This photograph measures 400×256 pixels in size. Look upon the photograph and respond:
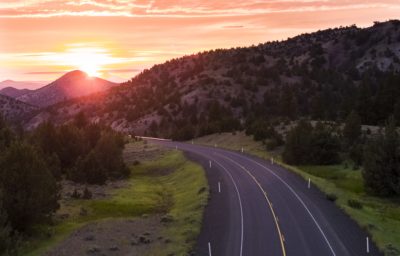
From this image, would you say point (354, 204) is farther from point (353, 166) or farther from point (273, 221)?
point (353, 166)

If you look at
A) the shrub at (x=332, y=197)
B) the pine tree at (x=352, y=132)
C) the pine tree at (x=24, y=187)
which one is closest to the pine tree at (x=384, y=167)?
the shrub at (x=332, y=197)

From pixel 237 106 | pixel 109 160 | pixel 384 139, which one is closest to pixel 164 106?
pixel 237 106

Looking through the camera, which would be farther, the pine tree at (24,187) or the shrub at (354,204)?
the shrub at (354,204)

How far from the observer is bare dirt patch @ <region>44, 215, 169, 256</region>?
1320 inches

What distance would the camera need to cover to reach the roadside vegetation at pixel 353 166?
38.9 m

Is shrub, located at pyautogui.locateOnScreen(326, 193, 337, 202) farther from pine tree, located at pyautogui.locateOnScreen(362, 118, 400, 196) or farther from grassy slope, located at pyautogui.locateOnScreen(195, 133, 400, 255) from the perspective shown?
pine tree, located at pyautogui.locateOnScreen(362, 118, 400, 196)

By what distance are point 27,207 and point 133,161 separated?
4329 centimetres

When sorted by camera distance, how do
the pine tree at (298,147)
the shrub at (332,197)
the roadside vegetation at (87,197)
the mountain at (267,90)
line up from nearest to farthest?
the roadside vegetation at (87,197)
the shrub at (332,197)
the pine tree at (298,147)
the mountain at (267,90)

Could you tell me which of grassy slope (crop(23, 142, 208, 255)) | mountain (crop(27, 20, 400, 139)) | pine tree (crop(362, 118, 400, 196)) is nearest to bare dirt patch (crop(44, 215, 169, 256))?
grassy slope (crop(23, 142, 208, 255))

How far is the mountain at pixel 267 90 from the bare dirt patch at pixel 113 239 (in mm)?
56918

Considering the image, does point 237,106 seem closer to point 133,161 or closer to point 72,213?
point 133,161

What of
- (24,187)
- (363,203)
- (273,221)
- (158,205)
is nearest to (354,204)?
(363,203)

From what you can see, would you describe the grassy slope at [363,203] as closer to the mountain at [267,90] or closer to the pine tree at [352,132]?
the pine tree at [352,132]

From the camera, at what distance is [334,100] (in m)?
137
